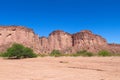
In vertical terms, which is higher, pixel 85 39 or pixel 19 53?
pixel 85 39

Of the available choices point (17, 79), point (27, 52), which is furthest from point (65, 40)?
point (17, 79)

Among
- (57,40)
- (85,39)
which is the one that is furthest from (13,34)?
(85,39)

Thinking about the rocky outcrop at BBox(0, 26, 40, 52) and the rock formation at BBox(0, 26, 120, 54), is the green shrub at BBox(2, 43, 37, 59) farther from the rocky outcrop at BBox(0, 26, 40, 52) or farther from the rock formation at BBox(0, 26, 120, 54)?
the rocky outcrop at BBox(0, 26, 40, 52)

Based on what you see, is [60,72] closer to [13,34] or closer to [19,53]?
[19,53]

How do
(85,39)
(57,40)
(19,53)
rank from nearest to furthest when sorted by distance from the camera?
(19,53)
(85,39)
(57,40)

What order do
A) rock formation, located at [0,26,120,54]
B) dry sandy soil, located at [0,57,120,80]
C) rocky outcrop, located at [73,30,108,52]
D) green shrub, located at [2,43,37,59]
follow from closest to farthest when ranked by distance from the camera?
dry sandy soil, located at [0,57,120,80] < green shrub, located at [2,43,37,59] < rock formation, located at [0,26,120,54] < rocky outcrop, located at [73,30,108,52]

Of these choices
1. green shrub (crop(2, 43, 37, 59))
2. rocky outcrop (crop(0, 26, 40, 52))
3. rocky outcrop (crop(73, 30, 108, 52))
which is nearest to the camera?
green shrub (crop(2, 43, 37, 59))

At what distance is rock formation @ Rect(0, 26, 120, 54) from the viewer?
113 metres

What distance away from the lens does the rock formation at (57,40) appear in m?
113

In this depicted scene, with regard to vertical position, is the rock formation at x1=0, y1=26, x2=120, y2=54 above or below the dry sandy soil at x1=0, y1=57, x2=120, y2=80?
above

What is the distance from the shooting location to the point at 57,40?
13212 centimetres

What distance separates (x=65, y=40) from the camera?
133m

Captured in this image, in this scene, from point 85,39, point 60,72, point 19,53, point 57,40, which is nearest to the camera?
point 60,72

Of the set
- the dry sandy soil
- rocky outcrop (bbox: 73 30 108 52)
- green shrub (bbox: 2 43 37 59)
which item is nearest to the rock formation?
rocky outcrop (bbox: 73 30 108 52)
